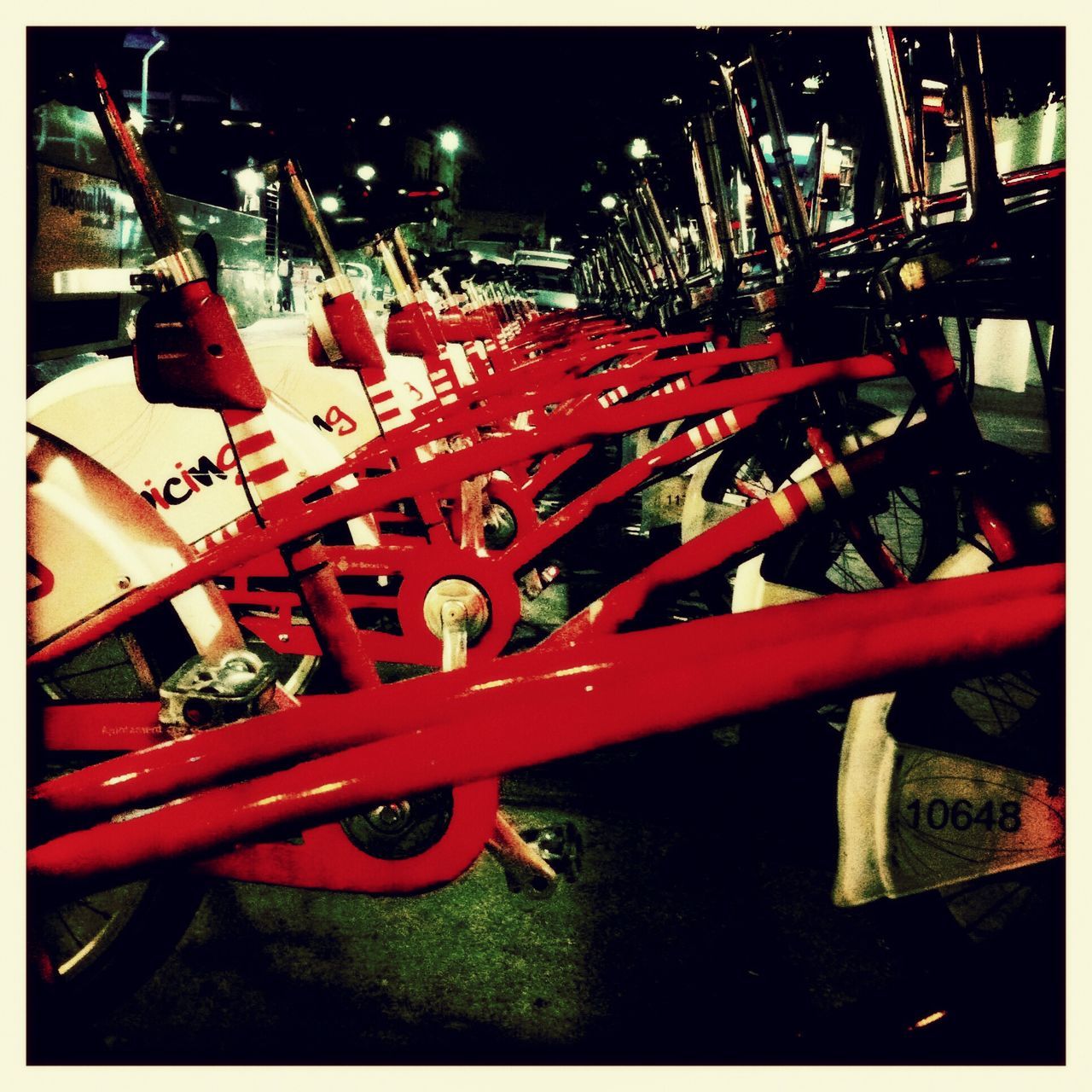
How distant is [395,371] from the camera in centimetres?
405

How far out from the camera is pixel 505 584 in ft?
7.98

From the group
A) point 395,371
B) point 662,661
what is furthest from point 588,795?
point 395,371

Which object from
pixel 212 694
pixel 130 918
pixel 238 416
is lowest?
pixel 130 918

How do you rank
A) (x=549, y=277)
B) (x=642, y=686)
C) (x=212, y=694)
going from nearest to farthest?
(x=642, y=686) < (x=212, y=694) < (x=549, y=277)

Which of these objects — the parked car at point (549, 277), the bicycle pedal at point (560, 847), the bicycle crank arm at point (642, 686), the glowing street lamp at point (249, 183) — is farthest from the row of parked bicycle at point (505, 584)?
the parked car at point (549, 277)

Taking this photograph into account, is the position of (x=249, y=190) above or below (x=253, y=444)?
above

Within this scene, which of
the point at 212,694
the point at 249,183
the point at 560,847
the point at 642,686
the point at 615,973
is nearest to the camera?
the point at 642,686

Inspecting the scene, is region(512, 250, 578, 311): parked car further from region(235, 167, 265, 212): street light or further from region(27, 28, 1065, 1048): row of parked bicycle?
region(27, 28, 1065, 1048): row of parked bicycle

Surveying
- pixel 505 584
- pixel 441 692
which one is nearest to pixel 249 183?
pixel 505 584

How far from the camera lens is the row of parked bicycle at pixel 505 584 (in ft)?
2.83

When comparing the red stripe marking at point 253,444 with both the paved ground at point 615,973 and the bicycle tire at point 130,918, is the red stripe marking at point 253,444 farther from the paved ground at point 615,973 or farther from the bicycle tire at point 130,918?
the paved ground at point 615,973

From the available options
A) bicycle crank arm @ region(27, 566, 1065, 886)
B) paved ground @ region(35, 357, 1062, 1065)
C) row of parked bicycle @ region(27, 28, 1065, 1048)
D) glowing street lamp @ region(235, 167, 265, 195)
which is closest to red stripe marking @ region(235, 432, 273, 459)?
row of parked bicycle @ region(27, 28, 1065, 1048)

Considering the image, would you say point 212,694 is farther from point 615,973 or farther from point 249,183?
point 249,183
